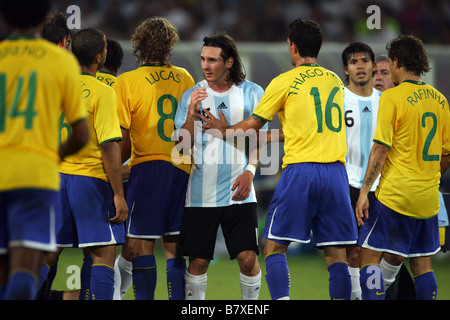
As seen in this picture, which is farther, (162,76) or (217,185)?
(162,76)

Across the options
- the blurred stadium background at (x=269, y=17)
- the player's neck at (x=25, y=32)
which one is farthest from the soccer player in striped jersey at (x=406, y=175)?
the blurred stadium background at (x=269, y=17)

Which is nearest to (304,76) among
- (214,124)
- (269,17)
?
(214,124)

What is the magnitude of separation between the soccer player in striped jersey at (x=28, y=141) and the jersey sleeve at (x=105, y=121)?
1.26 meters

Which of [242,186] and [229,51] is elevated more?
[229,51]

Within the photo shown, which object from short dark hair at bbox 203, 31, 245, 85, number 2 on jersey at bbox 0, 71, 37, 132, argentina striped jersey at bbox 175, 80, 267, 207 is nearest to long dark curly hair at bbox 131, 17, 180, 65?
short dark hair at bbox 203, 31, 245, 85

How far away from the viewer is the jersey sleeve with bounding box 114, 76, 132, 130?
5.30 m

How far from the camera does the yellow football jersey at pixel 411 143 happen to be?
5.08 m

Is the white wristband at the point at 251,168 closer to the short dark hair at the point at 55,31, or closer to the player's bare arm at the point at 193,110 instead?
the player's bare arm at the point at 193,110

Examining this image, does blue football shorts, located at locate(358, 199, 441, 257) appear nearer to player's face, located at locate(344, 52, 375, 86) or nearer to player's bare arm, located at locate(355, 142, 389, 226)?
player's bare arm, located at locate(355, 142, 389, 226)

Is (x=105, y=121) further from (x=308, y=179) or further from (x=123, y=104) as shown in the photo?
(x=308, y=179)

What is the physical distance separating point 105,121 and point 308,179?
1.48 m

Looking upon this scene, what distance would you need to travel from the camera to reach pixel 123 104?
17.4 ft

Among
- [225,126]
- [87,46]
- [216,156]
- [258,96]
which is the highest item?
[87,46]

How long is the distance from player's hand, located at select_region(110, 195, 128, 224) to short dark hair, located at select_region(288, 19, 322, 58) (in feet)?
5.55
